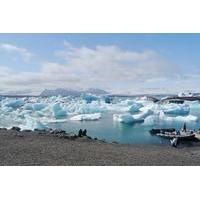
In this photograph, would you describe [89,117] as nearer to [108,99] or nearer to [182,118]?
[108,99]

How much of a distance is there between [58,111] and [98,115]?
0.73 m

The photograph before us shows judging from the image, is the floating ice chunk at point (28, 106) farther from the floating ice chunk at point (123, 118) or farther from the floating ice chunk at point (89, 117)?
the floating ice chunk at point (123, 118)

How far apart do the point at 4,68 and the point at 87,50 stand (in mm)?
1435

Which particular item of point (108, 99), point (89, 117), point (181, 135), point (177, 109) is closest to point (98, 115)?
point (89, 117)

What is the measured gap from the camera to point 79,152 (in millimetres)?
6543

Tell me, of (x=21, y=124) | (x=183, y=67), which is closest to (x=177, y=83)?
(x=183, y=67)

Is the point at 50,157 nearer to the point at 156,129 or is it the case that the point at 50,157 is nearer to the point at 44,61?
the point at 44,61

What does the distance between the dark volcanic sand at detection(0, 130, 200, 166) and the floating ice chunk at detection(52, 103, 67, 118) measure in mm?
405

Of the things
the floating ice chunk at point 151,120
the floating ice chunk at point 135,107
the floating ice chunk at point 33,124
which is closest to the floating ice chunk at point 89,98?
the floating ice chunk at point 135,107

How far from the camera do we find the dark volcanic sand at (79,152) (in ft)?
20.3

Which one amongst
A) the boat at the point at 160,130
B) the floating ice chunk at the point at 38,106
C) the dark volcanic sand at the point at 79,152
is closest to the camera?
the dark volcanic sand at the point at 79,152

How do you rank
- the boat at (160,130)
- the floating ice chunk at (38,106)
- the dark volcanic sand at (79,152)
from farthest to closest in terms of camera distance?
the boat at (160,130) → the floating ice chunk at (38,106) → the dark volcanic sand at (79,152)

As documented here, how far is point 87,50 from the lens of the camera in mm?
6484

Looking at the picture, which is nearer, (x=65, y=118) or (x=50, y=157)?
(x=50, y=157)
